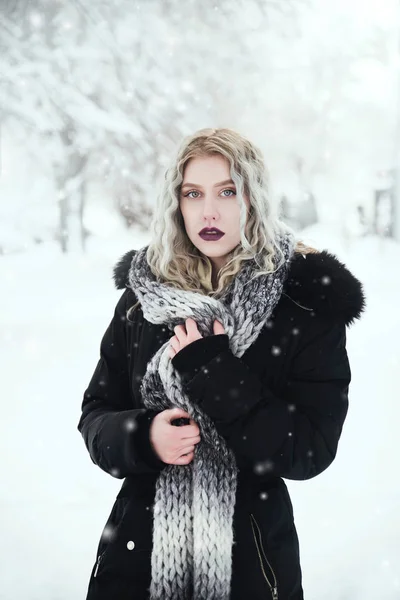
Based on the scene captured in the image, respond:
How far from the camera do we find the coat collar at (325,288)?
1.20 m

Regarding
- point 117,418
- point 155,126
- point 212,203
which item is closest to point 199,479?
point 117,418

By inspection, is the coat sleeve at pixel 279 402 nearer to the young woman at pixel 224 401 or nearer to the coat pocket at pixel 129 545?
the young woman at pixel 224 401

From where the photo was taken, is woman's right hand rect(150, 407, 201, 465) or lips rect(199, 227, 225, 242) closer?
woman's right hand rect(150, 407, 201, 465)

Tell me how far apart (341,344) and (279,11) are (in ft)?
14.5

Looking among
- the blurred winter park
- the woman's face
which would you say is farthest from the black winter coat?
the blurred winter park

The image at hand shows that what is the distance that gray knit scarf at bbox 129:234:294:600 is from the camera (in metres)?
1.15

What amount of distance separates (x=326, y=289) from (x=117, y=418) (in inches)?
21.2

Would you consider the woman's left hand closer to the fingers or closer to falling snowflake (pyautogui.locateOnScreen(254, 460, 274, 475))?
the fingers

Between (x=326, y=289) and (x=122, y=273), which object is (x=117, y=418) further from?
(x=326, y=289)

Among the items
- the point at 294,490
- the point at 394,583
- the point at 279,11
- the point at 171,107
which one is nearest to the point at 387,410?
the point at 294,490

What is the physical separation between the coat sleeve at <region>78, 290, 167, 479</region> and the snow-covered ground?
1.53 meters

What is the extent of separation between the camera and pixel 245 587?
1165 mm

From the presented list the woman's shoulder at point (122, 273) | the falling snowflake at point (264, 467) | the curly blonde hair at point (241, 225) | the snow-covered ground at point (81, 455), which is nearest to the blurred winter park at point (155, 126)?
the snow-covered ground at point (81, 455)

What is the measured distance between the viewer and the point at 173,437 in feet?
3.70
